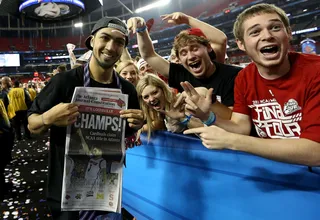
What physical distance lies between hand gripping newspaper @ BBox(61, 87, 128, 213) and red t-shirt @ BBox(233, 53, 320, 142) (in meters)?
0.71

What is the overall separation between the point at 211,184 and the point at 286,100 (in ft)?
2.35

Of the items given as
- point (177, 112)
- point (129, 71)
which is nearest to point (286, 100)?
point (177, 112)

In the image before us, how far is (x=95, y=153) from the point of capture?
1.34m

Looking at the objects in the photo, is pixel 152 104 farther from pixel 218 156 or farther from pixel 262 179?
pixel 262 179

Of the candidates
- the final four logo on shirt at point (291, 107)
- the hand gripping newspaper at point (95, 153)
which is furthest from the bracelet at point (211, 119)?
the hand gripping newspaper at point (95, 153)

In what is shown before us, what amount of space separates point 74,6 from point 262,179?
805cm

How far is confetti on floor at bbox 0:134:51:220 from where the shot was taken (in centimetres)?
278

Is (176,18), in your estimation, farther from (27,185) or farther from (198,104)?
(27,185)

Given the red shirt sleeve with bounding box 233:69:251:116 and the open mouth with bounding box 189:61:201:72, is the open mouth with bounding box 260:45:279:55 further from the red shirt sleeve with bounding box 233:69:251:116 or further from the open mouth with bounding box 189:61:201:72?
the open mouth with bounding box 189:61:201:72

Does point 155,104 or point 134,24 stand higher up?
point 134,24

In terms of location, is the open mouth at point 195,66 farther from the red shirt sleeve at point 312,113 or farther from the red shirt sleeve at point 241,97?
the red shirt sleeve at point 312,113

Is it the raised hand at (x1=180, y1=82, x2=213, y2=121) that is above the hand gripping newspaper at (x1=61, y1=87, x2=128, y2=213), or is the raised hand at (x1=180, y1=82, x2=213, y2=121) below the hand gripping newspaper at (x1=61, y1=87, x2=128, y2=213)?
above

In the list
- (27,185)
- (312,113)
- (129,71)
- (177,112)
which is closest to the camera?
(312,113)

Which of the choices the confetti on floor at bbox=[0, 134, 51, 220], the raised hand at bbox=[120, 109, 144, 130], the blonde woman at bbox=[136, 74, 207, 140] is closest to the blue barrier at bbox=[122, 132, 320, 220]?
the blonde woman at bbox=[136, 74, 207, 140]
